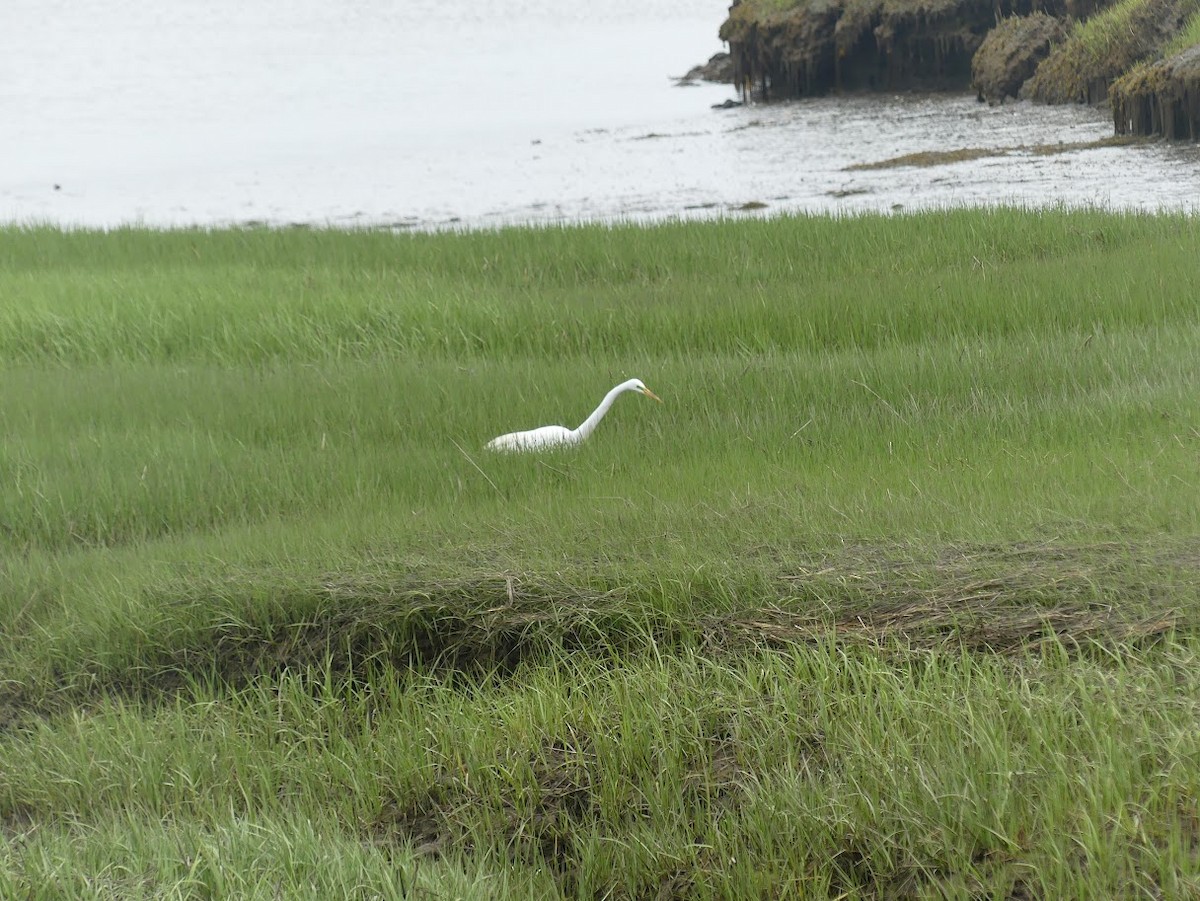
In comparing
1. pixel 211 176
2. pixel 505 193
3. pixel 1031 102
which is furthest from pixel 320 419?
pixel 1031 102

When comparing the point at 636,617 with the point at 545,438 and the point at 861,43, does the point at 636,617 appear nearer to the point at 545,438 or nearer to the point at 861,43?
the point at 545,438

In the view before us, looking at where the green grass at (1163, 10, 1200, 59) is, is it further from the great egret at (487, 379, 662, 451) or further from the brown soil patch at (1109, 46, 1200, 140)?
the great egret at (487, 379, 662, 451)

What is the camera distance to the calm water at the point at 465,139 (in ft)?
60.5

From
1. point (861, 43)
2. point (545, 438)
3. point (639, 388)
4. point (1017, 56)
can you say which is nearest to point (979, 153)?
point (1017, 56)

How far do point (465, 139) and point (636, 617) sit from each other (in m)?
26.5

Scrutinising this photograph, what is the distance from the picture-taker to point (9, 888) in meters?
3.12

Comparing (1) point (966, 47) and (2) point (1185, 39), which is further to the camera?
(1) point (966, 47)

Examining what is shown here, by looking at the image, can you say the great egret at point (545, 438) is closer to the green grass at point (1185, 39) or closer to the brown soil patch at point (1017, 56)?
the green grass at point (1185, 39)

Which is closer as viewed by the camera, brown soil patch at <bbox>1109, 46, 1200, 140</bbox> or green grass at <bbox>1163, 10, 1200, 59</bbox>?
brown soil patch at <bbox>1109, 46, 1200, 140</bbox>

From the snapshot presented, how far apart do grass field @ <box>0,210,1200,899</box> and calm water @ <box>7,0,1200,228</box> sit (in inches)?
302

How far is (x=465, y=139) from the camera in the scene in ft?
96.9

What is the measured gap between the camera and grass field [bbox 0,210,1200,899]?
10.5 feet

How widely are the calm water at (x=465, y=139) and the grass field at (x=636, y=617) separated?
7.67 meters

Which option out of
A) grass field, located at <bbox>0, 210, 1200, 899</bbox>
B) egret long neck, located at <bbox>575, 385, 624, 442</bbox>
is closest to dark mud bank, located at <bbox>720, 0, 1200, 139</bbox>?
grass field, located at <bbox>0, 210, 1200, 899</bbox>
